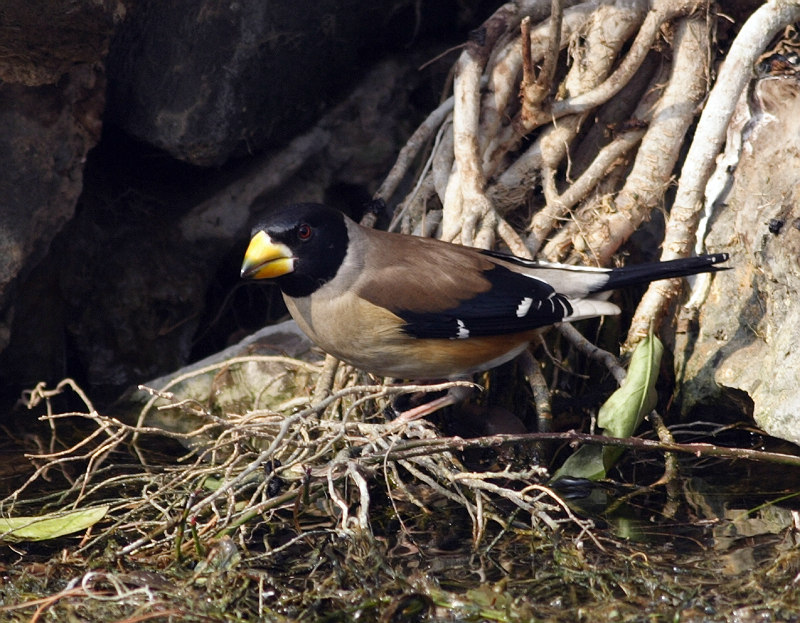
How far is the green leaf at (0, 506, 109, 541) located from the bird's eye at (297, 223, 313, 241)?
1356 millimetres

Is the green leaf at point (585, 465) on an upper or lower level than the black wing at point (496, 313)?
lower

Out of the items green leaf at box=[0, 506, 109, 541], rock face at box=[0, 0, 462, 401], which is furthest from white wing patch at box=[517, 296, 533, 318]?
rock face at box=[0, 0, 462, 401]

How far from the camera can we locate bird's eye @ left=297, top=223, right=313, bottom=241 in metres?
4.26

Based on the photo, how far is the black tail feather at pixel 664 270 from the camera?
4375 mm

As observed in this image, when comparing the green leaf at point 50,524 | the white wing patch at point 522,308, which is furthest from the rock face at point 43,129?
the white wing patch at point 522,308

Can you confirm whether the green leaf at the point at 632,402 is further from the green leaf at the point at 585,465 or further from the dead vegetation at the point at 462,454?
the dead vegetation at the point at 462,454

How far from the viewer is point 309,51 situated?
18.7 ft

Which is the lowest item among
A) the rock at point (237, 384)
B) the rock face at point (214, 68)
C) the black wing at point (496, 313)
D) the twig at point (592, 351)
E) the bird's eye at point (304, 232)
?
the rock at point (237, 384)

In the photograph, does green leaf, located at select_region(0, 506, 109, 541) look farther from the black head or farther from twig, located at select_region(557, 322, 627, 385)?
twig, located at select_region(557, 322, 627, 385)

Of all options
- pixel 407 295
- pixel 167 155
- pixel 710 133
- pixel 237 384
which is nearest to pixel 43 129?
pixel 167 155

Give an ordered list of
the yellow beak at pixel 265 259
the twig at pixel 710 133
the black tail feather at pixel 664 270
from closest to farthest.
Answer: the yellow beak at pixel 265 259 < the black tail feather at pixel 664 270 < the twig at pixel 710 133

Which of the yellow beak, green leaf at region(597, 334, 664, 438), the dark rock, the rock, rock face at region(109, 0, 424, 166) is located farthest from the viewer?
rock face at region(109, 0, 424, 166)

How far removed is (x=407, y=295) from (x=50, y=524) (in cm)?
173

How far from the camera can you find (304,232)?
4285 millimetres
